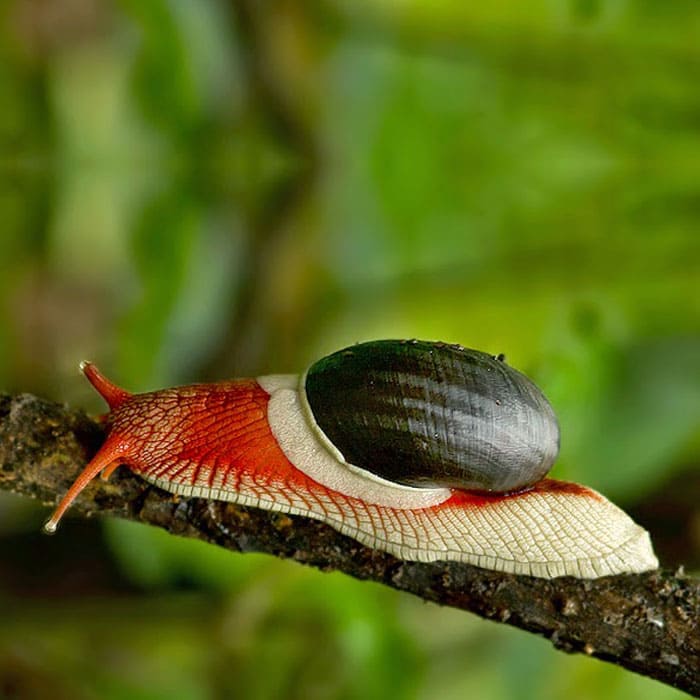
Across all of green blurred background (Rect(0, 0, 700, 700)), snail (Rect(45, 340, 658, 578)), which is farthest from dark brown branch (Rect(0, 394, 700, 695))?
green blurred background (Rect(0, 0, 700, 700))

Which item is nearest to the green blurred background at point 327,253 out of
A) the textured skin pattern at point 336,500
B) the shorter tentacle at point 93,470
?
the textured skin pattern at point 336,500


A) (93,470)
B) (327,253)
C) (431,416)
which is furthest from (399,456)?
(327,253)

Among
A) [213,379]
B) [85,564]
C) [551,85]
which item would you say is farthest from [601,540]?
[551,85]

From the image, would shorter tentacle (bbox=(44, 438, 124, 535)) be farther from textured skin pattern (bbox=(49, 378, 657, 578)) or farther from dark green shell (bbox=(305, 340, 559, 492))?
dark green shell (bbox=(305, 340, 559, 492))

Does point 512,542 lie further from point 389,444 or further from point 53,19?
point 53,19

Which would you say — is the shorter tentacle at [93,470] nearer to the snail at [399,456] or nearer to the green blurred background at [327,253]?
the snail at [399,456]

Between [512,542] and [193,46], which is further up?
[193,46]

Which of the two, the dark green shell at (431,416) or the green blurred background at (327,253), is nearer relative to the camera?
the dark green shell at (431,416)
